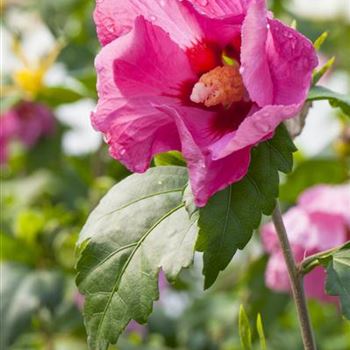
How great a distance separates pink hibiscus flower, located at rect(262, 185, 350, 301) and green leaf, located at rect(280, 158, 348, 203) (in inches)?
17.5

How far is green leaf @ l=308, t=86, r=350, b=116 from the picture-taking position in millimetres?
1176

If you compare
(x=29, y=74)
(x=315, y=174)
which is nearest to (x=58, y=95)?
(x=29, y=74)

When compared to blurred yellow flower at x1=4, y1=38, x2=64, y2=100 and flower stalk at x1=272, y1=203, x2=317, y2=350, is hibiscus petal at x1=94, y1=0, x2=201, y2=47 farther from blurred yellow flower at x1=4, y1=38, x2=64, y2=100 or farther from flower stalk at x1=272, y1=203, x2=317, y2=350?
blurred yellow flower at x1=4, y1=38, x2=64, y2=100

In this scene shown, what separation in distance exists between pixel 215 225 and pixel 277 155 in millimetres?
87

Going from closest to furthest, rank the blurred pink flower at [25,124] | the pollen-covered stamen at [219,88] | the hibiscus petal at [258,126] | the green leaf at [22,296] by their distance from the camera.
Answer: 1. the hibiscus petal at [258,126]
2. the pollen-covered stamen at [219,88]
3. the green leaf at [22,296]
4. the blurred pink flower at [25,124]

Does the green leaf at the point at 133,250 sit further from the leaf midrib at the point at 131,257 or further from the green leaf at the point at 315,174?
the green leaf at the point at 315,174

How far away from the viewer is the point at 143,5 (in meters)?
1.10

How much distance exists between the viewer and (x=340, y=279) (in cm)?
114

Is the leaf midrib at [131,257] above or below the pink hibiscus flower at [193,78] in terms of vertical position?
below

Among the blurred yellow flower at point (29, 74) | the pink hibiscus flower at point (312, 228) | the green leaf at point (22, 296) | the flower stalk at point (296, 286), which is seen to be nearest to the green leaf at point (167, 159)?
the flower stalk at point (296, 286)

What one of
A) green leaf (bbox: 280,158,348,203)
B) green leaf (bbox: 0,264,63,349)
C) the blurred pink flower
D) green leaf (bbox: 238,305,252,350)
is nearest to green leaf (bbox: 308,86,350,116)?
green leaf (bbox: 238,305,252,350)

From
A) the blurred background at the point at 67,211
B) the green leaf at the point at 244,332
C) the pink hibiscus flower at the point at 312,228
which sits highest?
the green leaf at the point at 244,332

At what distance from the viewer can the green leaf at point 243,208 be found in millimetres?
1081

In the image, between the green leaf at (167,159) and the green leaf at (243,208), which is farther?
the green leaf at (167,159)
